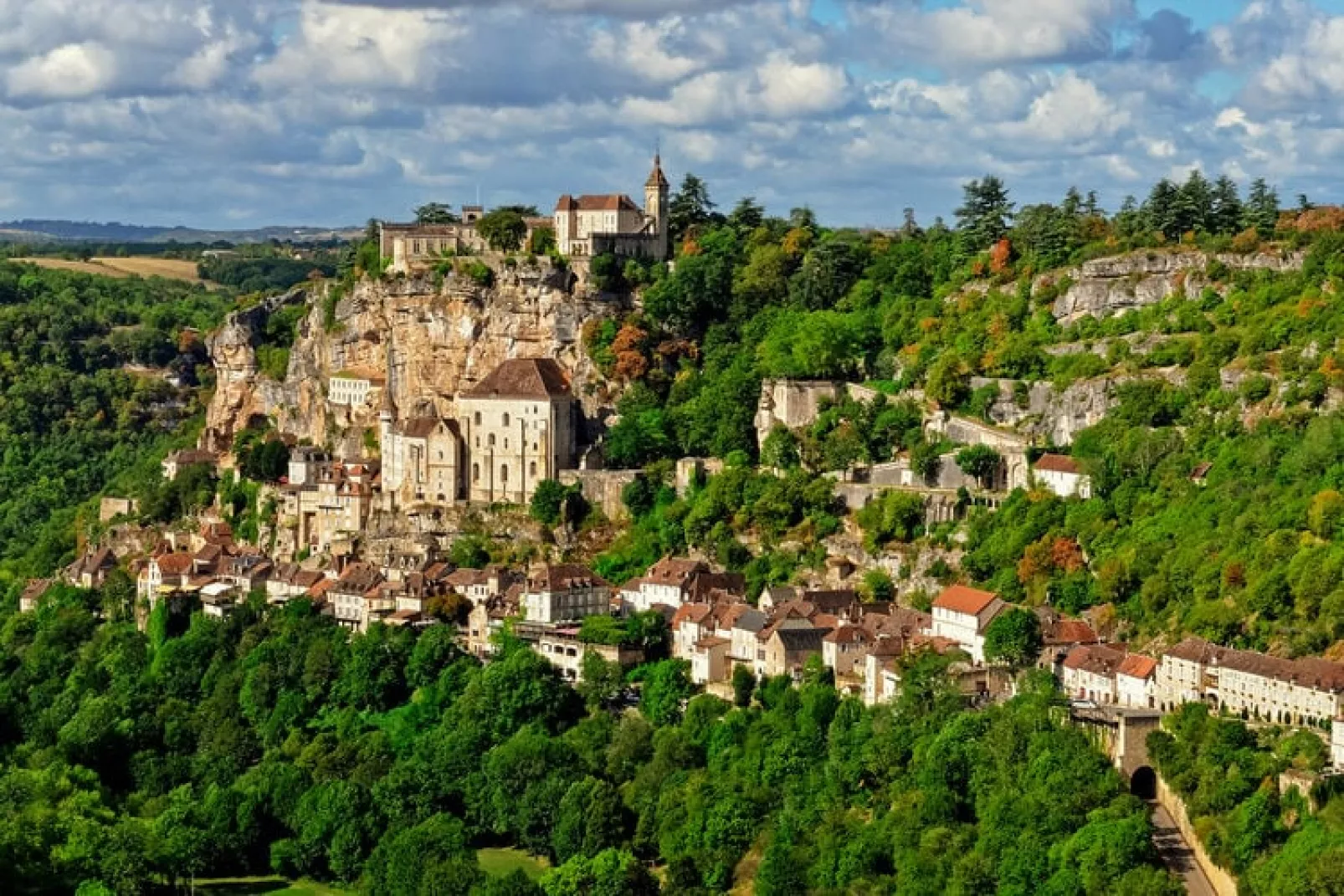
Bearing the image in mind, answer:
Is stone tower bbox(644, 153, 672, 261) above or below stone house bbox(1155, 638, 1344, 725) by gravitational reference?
above

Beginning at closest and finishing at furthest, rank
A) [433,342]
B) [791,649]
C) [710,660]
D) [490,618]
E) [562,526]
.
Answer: [791,649] → [710,660] → [490,618] → [562,526] → [433,342]

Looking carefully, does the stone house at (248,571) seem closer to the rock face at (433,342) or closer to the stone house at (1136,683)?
the rock face at (433,342)

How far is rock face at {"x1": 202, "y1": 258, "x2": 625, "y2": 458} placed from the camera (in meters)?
82.9

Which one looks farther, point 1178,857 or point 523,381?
point 523,381

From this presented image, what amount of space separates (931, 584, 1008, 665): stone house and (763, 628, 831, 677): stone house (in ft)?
10.1

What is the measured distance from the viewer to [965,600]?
6328cm

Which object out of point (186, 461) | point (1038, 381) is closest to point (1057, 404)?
point (1038, 381)

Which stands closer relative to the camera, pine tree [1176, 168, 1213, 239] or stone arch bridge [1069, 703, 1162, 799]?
stone arch bridge [1069, 703, 1162, 799]

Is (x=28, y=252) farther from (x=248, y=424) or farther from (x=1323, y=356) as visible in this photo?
(x=1323, y=356)

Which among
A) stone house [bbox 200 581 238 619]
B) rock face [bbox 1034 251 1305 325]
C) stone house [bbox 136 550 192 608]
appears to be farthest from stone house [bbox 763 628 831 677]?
stone house [bbox 136 550 192 608]

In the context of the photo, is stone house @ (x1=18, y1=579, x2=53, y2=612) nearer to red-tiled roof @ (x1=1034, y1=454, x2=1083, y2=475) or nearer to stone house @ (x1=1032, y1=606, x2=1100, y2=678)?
red-tiled roof @ (x1=1034, y1=454, x2=1083, y2=475)

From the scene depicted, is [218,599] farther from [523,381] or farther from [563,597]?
[563,597]

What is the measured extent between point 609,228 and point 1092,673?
32.6 meters

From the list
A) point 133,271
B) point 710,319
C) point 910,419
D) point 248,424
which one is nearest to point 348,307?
point 248,424
